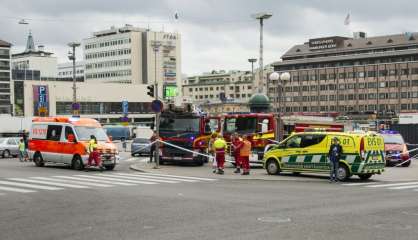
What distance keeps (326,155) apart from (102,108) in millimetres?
141346

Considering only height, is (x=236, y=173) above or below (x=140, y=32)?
below

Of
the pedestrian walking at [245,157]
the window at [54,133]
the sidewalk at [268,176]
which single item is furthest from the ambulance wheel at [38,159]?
the pedestrian walking at [245,157]

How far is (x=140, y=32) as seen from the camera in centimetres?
19138

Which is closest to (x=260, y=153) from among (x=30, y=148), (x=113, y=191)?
(x=30, y=148)

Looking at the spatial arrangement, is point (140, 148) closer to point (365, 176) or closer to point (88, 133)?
point (88, 133)

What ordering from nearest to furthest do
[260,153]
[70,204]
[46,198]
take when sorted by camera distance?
[70,204] < [46,198] < [260,153]

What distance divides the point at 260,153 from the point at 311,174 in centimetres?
435

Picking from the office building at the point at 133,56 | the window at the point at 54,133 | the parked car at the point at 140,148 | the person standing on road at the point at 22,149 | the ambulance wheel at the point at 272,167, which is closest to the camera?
the ambulance wheel at the point at 272,167

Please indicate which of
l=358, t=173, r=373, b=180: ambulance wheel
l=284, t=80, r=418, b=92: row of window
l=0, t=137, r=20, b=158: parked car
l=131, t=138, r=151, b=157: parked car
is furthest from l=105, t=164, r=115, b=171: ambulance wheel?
l=284, t=80, r=418, b=92: row of window

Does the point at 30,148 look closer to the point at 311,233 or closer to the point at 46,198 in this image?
the point at 46,198

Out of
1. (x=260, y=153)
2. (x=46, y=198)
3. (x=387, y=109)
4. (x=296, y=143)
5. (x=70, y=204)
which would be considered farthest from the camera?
(x=387, y=109)

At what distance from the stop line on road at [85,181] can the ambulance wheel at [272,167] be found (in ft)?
10.3

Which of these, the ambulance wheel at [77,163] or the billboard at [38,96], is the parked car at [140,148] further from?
the billboard at [38,96]

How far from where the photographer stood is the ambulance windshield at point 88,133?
93.4ft
